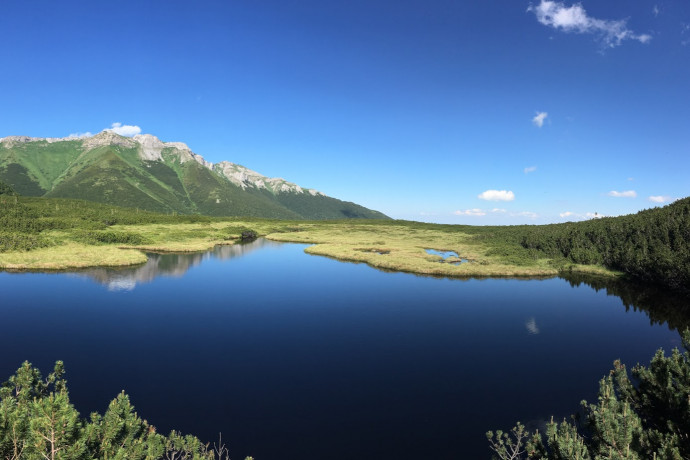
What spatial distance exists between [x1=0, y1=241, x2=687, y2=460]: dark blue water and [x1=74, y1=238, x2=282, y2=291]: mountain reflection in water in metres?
1.23

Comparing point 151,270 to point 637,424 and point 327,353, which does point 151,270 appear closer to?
point 327,353

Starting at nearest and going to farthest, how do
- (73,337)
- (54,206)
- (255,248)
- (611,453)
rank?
(611,453) < (73,337) < (255,248) < (54,206)

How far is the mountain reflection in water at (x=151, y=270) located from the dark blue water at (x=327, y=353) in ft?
4.04

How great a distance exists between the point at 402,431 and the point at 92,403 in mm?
21384

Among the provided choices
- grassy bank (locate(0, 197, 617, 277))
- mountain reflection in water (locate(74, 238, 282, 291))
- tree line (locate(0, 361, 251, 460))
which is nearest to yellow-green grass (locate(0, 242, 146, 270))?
grassy bank (locate(0, 197, 617, 277))

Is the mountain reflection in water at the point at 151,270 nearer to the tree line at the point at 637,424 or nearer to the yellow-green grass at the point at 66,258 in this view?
the yellow-green grass at the point at 66,258

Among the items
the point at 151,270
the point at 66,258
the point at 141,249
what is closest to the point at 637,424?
the point at 151,270

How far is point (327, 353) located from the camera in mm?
33250

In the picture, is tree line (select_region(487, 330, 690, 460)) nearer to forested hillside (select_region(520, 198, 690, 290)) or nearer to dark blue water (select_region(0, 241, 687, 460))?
dark blue water (select_region(0, 241, 687, 460))

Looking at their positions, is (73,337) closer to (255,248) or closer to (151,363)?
(151,363)

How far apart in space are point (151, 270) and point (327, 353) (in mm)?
55324

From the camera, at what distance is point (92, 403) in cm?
2311

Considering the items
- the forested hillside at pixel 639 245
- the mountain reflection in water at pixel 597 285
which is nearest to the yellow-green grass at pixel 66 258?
the mountain reflection in water at pixel 597 285

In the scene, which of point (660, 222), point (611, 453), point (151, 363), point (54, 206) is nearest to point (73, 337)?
point (151, 363)
